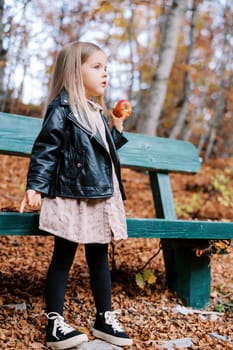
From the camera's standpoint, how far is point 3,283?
9.59ft

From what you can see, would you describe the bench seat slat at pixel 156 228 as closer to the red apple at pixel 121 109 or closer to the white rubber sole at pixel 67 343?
the white rubber sole at pixel 67 343

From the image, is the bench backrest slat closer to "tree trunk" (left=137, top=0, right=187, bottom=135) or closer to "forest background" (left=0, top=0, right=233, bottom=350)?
"forest background" (left=0, top=0, right=233, bottom=350)

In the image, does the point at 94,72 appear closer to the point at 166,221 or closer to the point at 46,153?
the point at 46,153

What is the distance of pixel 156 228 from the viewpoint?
2574mm

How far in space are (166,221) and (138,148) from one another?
2.93ft

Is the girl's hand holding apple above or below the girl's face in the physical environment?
below

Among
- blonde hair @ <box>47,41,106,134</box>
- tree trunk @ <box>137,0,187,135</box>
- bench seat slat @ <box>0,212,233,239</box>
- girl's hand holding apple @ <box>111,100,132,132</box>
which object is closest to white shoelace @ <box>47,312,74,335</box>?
bench seat slat @ <box>0,212,233,239</box>

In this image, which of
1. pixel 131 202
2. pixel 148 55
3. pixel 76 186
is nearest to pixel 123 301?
pixel 76 186

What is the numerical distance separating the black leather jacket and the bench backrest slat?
1.67 feet

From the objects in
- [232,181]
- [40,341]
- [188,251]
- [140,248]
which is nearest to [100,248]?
[40,341]

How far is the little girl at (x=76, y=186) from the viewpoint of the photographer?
223 centimetres

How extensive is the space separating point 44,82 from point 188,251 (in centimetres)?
1099

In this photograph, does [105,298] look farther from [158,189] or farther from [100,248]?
[158,189]

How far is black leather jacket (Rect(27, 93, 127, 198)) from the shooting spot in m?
2.22
